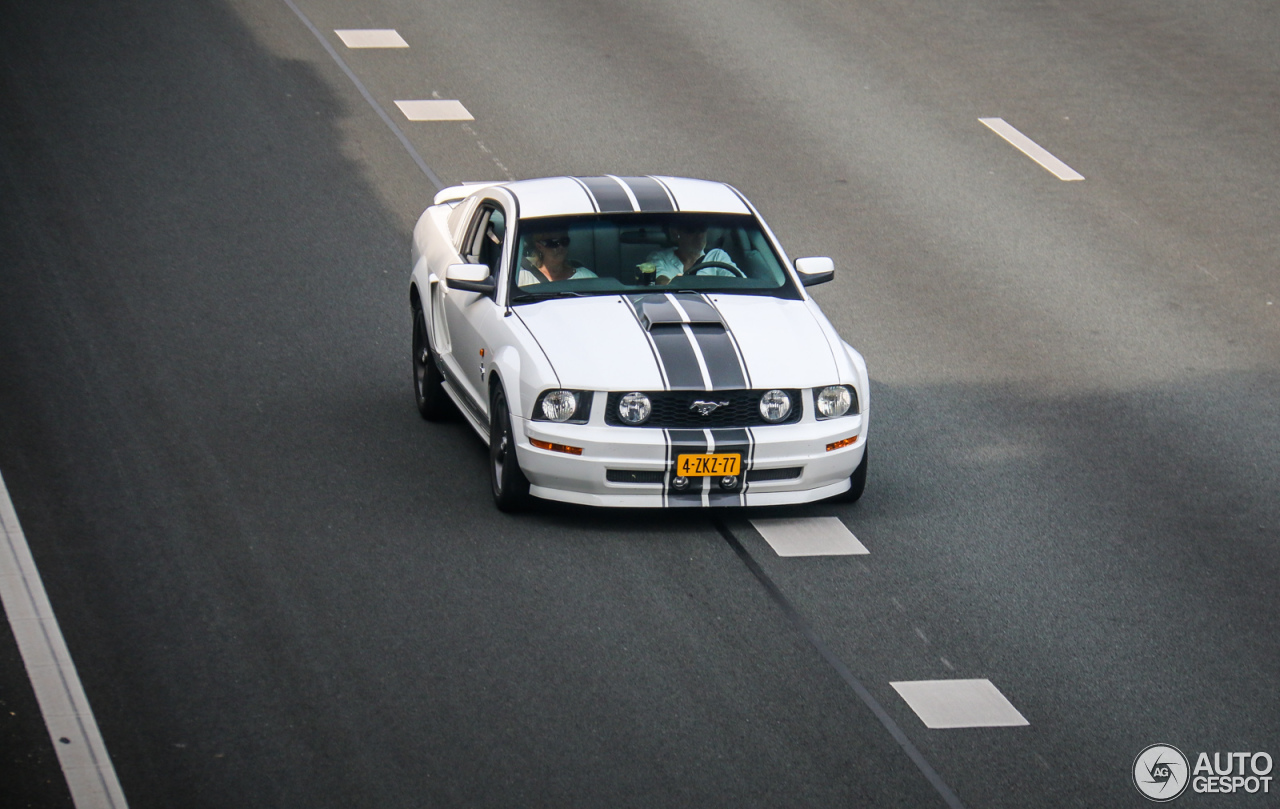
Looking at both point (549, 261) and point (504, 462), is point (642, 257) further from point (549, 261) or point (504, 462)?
point (504, 462)

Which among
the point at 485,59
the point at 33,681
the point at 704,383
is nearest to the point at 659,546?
the point at 704,383

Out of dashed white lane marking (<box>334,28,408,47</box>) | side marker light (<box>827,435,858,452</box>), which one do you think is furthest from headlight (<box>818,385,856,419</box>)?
dashed white lane marking (<box>334,28,408,47</box>)

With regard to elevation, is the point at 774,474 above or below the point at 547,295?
below

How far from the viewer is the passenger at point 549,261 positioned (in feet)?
31.5

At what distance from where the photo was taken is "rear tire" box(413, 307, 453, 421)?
10.4 m

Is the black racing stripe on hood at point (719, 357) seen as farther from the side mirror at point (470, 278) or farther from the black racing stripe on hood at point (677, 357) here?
the side mirror at point (470, 278)

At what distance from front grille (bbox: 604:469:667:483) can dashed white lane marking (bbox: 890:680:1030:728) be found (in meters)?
1.90

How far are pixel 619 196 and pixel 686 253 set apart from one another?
546 millimetres

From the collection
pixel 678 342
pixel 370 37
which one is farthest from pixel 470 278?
pixel 370 37

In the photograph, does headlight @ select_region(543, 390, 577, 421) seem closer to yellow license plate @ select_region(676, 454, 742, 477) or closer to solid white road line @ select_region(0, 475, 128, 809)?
yellow license plate @ select_region(676, 454, 742, 477)

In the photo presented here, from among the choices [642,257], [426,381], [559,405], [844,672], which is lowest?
[426,381]

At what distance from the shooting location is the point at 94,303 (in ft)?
39.7

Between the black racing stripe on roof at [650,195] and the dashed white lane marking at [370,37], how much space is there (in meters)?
9.81

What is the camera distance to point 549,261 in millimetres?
9641
